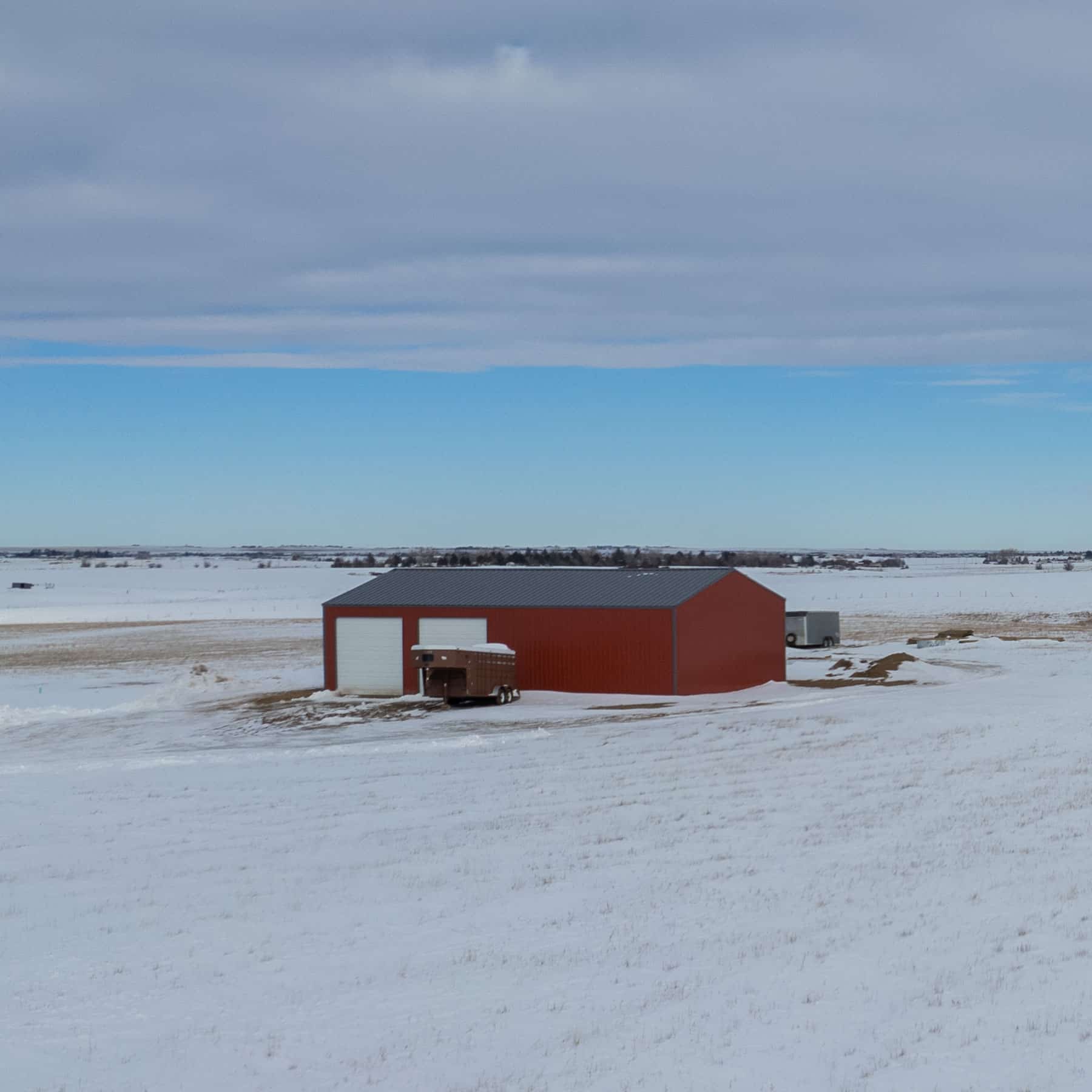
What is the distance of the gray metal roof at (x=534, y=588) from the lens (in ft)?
132

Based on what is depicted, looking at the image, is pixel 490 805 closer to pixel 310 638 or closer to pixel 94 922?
pixel 94 922

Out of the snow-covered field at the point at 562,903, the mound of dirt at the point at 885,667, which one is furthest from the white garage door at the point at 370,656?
the mound of dirt at the point at 885,667

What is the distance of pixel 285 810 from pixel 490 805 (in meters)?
3.52

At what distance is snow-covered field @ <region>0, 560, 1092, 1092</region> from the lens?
10.6m

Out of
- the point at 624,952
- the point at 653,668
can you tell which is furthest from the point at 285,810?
the point at 653,668

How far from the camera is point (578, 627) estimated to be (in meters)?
40.1

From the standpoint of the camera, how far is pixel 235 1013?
11695mm

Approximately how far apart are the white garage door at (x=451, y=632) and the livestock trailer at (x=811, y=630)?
2120 cm

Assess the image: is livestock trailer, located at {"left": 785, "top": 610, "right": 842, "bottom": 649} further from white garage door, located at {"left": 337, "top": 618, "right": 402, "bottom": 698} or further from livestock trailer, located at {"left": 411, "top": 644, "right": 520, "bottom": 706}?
livestock trailer, located at {"left": 411, "top": 644, "right": 520, "bottom": 706}

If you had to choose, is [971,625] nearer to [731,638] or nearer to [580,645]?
[731,638]

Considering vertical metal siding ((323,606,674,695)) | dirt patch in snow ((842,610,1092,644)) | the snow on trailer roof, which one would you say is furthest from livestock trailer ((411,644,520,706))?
dirt patch in snow ((842,610,1092,644))

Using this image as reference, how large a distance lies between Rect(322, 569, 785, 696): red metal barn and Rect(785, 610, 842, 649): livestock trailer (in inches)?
543

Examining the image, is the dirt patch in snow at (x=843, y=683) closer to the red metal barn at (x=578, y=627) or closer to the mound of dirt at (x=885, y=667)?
the mound of dirt at (x=885, y=667)

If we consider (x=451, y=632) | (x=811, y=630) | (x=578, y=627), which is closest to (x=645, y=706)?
(x=578, y=627)
